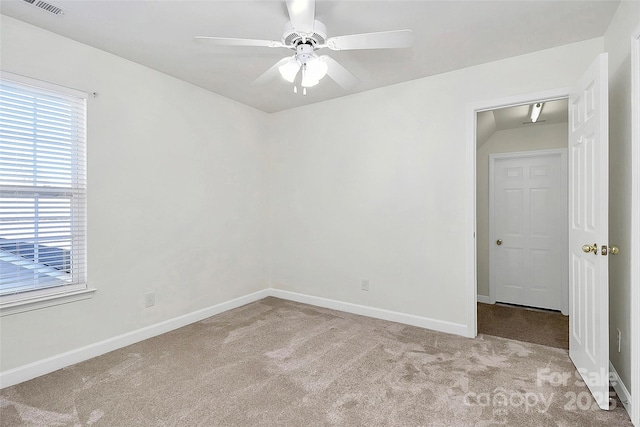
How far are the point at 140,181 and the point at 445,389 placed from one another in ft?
9.71

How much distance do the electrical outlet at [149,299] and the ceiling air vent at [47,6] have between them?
226 cm

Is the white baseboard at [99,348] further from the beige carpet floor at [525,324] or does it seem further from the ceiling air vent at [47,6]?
the beige carpet floor at [525,324]

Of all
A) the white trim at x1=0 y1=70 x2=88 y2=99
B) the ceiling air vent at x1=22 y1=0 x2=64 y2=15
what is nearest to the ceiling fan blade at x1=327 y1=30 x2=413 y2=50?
the ceiling air vent at x1=22 y1=0 x2=64 y2=15

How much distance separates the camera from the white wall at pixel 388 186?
120 inches

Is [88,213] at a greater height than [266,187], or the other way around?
[266,187]

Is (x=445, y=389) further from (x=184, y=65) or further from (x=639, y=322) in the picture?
(x=184, y=65)

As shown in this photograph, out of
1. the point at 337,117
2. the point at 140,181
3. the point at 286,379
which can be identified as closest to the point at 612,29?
the point at 337,117

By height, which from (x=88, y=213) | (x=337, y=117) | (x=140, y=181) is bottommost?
(x=88, y=213)

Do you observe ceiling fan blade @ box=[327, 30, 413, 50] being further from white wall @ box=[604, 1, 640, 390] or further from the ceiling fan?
white wall @ box=[604, 1, 640, 390]

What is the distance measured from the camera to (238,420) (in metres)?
1.85

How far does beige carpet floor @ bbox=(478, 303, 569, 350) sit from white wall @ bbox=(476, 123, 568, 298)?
1.73 feet

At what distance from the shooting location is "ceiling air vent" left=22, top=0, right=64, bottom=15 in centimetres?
208

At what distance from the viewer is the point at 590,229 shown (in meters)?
2.07

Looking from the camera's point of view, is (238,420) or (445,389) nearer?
(238,420)
